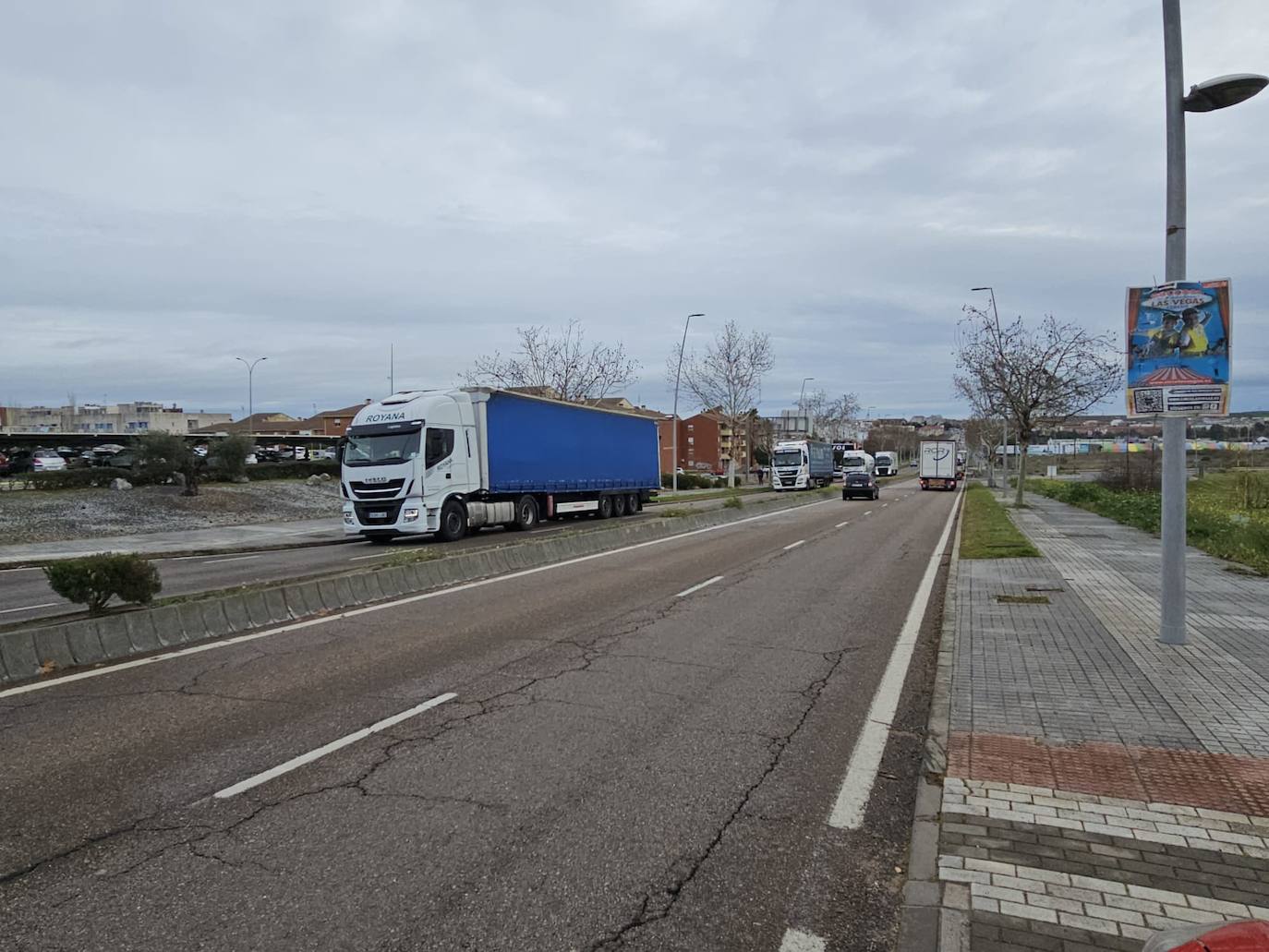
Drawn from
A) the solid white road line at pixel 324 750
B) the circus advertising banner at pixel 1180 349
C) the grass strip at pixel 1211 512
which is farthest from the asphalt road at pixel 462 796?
the grass strip at pixel 1211 512

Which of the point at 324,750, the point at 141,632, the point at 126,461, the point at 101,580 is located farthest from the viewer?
the point at 126,461

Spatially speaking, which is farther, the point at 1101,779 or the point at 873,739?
the point at 873,739

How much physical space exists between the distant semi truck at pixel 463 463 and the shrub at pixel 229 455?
1372 cm

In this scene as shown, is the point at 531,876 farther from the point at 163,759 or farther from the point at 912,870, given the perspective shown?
the point at 163,759

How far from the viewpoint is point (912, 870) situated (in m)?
4.08

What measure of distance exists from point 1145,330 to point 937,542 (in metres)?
14.7

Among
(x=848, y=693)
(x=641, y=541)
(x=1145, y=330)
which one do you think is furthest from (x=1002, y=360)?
(x=848, y=693)

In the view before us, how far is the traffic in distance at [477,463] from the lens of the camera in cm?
2164

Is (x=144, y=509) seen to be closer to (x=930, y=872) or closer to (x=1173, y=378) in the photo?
(x=1173, y=378)

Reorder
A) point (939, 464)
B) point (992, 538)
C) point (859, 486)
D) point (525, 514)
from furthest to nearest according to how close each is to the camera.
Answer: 1. point (939, 464)
2. point (859, 486)
3. point (525, 514)
4. point (992, 538)

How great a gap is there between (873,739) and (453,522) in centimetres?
1805

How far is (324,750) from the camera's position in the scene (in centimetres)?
572

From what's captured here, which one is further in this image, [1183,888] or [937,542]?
[937,542]

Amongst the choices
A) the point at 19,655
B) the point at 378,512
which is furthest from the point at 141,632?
the point at 378,512
